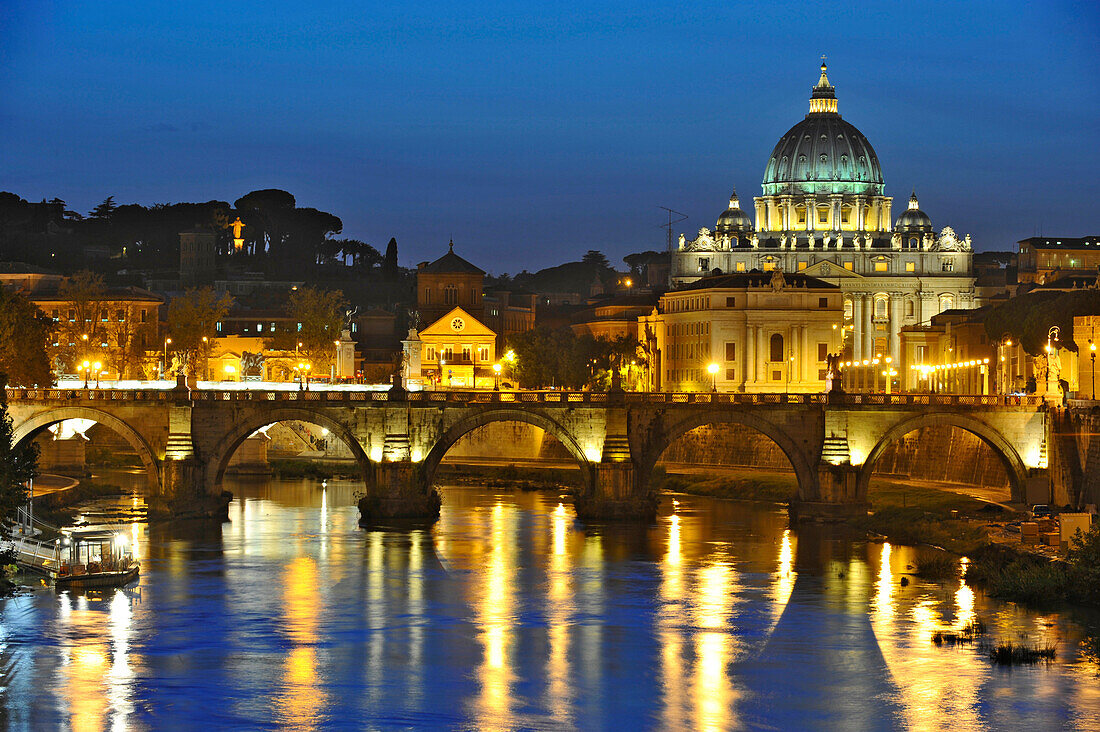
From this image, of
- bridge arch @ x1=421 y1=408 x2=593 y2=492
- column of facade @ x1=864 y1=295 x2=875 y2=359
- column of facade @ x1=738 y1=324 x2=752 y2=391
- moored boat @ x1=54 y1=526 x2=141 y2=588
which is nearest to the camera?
moored boat @ x1=54 y1=526 x2=141 y2=588

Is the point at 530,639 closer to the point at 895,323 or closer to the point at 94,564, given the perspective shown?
the point at 94,564

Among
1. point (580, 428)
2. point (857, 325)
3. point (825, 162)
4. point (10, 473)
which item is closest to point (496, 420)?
point (580, 428)

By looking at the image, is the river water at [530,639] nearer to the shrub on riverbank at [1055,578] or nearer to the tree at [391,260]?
the shrub on riverbank at [1055,578]

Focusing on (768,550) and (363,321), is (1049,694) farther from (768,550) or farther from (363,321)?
(363,321)

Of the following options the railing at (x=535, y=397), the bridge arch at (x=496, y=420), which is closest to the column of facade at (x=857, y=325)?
the railing at (x=535, y=397)

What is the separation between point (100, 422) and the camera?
2884 inches

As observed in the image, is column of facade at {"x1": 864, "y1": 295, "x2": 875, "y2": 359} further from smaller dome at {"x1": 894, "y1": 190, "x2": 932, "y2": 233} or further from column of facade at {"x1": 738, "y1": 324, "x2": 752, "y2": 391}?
column of facade at {"x1": 738, "y1": 324, "x2": 752, "y2": 391}

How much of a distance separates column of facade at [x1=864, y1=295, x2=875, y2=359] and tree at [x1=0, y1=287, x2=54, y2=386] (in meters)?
104

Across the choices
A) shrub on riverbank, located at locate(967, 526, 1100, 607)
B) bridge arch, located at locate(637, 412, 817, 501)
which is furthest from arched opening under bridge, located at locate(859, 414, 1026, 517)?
shrub on riverbank, located at locate(967, 526, 1100, 607)

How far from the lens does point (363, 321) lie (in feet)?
478

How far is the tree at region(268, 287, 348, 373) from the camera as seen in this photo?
409 feet

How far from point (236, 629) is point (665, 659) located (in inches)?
480

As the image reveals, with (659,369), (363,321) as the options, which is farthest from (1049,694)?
(363,321)

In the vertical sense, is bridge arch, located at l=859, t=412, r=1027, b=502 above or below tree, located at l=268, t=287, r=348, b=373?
below
